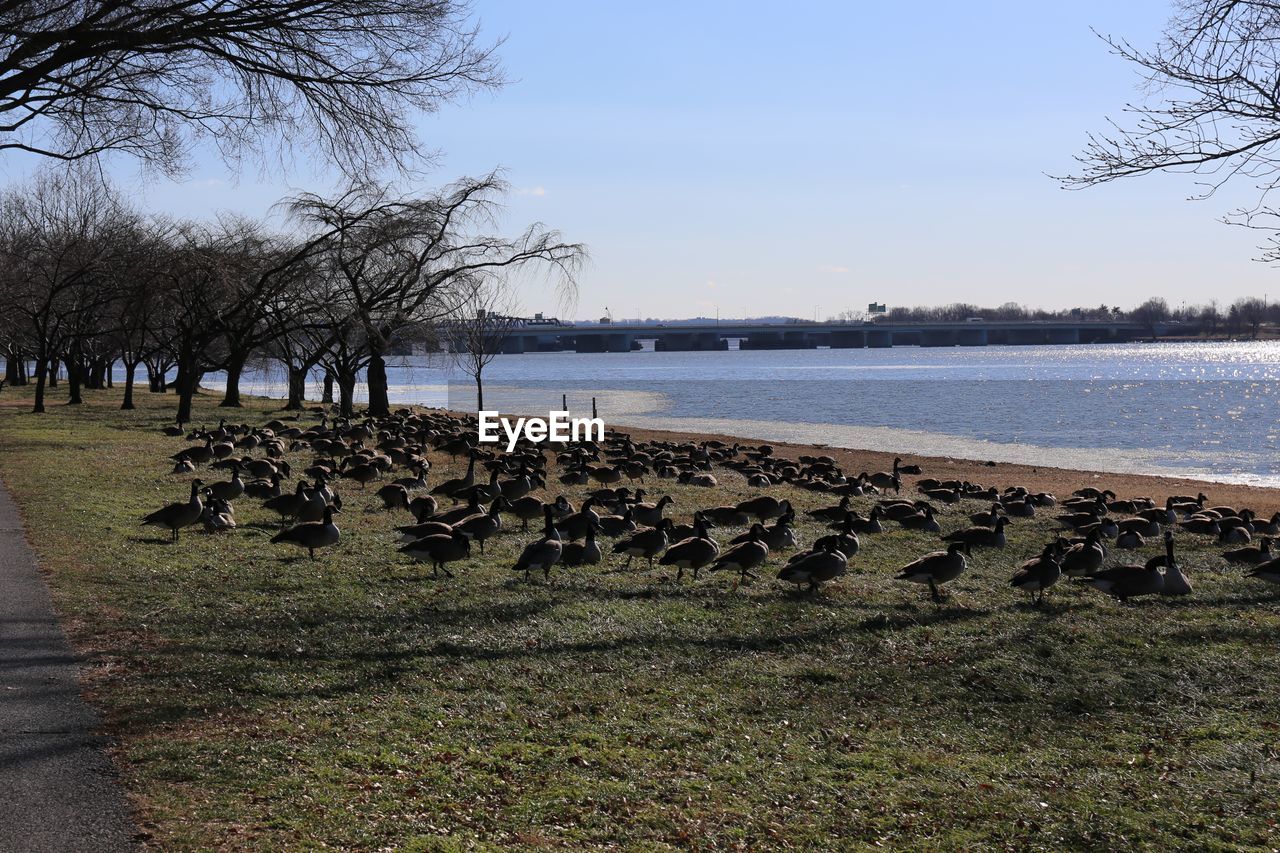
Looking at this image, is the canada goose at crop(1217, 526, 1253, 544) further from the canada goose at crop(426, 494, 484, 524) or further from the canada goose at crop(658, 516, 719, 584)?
the canada goose at crop(426, 494, 484, 524)

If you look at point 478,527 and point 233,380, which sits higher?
point 233,380

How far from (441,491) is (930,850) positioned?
669 inches

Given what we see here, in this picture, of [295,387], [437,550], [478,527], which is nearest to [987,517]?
[478,527]

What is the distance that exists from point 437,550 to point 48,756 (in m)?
7.13

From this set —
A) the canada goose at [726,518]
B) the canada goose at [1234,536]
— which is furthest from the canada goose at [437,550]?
the canada goose at [1234,536]

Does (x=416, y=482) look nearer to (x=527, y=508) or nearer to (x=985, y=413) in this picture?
(x=527, y=508)

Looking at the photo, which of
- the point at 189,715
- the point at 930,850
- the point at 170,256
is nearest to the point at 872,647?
the point at 930,850

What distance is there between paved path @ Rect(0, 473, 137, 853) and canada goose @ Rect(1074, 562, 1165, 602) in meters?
11.3

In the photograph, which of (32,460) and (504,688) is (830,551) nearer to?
(504,688)

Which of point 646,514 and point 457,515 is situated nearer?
point 457,515

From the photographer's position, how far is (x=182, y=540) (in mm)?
14812

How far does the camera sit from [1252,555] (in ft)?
55.5

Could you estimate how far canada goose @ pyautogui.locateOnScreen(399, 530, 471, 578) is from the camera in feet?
44.3

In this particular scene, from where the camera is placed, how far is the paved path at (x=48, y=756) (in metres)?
5.45
